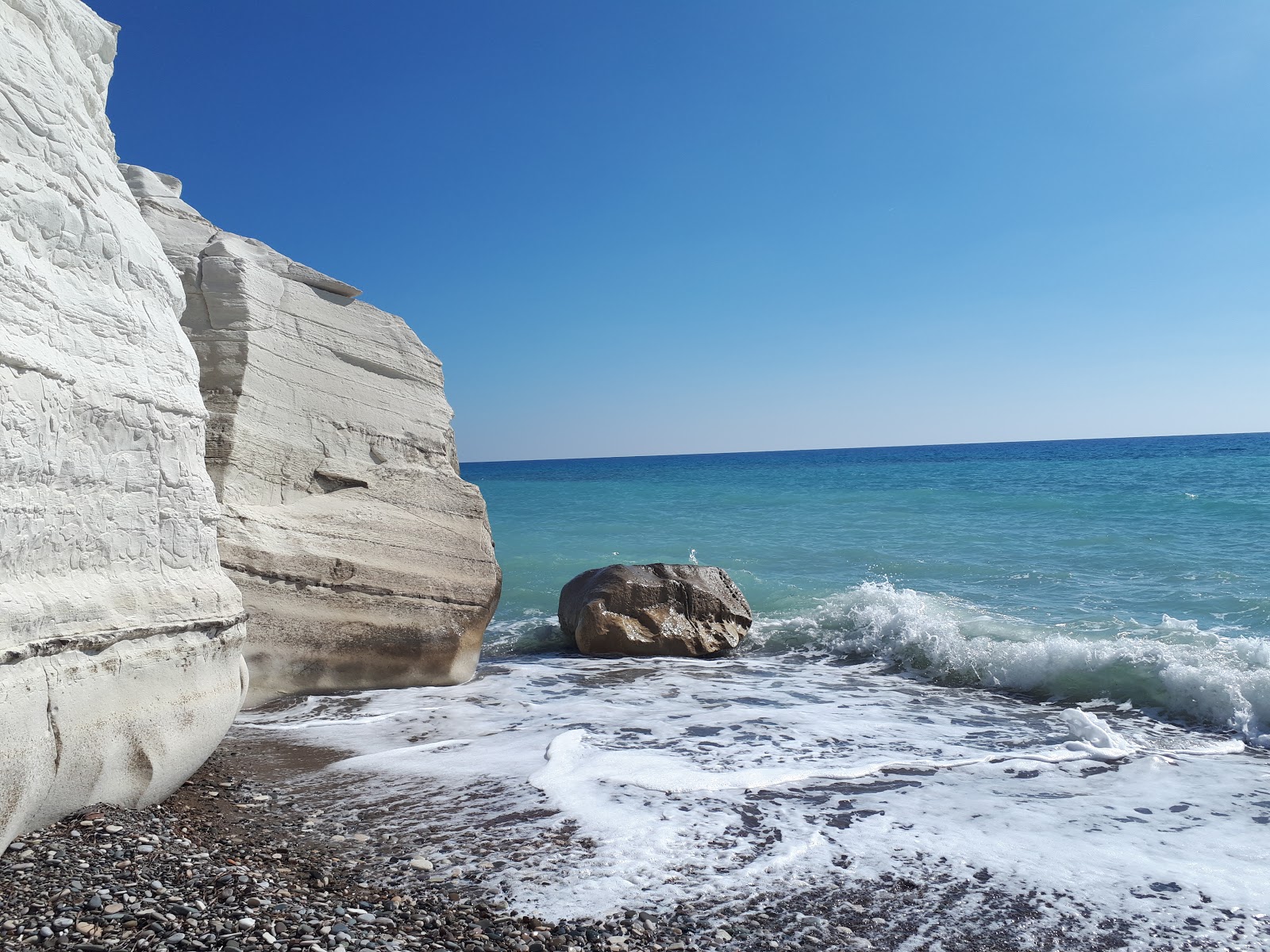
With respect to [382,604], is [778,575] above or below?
below

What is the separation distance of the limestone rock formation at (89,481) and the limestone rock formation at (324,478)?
1625 millimetres

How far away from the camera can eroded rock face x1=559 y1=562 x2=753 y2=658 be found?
8.48m

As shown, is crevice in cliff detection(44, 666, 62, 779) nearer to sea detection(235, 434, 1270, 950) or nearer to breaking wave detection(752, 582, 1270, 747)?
sea detection(235, 434, 1270, 950)

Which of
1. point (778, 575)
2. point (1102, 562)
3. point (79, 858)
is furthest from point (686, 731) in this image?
point (1102, 562)

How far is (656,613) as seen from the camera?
28.4ft

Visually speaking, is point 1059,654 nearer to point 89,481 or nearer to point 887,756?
point 887,756

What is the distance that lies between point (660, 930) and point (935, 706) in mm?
4231

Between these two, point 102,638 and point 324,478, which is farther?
point 324,478

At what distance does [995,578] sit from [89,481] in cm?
1105

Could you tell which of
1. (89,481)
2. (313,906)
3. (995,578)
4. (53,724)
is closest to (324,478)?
(89,481)

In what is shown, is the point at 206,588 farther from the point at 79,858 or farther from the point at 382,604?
the point at 382,604

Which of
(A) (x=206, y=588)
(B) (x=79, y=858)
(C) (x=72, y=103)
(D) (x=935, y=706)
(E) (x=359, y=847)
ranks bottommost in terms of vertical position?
(D) (x=935, y=706)

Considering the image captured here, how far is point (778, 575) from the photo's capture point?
1294cm

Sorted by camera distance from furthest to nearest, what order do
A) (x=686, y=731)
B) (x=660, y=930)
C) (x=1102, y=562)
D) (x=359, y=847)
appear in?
(x=1102, y=562)
(x=686, y=731)
(x=359, y=847)
(x=660, y=930)
